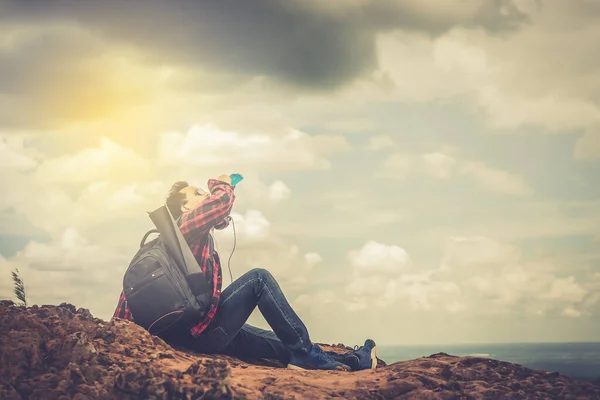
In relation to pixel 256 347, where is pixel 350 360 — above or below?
below

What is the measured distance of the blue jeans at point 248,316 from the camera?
7539 millimetres

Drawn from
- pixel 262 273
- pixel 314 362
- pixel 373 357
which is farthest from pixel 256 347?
pixel 373 357

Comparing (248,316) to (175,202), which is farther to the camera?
(175,202)

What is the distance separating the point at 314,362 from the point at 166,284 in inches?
74.8

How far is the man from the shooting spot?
748 centimetres

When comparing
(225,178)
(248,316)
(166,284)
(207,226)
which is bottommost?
(248,316)

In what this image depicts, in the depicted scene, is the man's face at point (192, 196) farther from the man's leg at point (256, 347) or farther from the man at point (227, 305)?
the man's leg at point (256, 347)

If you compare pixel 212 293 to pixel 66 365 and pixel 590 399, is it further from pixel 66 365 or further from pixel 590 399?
pixel 590 399

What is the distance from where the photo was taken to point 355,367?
8.02 metres

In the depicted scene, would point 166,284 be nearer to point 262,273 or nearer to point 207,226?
point 207,226

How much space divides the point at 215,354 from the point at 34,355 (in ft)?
6.63

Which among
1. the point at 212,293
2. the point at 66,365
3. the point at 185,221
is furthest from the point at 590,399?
the point at 66,365

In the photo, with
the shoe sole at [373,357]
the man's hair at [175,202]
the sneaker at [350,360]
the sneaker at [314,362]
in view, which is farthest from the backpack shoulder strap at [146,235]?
the shoe sole at [373,357]

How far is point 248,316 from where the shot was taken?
764cm
